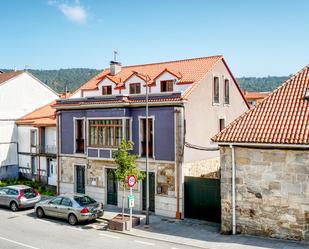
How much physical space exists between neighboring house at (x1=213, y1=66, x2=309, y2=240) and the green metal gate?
6.38 feet

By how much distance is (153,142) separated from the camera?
2227 centimetres

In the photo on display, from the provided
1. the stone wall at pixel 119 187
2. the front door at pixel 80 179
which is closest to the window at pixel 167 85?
the stone wall at pixel 119 187

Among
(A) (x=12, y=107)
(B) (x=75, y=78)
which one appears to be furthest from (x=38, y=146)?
(B) (x=75, y=78)

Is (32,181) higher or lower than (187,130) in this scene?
lower

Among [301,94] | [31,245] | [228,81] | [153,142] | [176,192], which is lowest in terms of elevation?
[31,245]

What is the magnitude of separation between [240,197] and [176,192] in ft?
15.2

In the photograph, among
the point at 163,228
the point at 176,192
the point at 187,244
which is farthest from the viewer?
the point at 176,192

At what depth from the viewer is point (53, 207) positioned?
70.3ft

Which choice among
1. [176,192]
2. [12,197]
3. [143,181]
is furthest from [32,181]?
[176,192]

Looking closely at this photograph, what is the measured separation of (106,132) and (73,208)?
5.80 metres

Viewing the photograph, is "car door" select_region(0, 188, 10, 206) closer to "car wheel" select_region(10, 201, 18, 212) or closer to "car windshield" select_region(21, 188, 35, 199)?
"car wheel" select_region(10, 201, 18, 212)

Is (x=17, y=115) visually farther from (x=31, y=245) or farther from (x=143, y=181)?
(x=31, y=245)

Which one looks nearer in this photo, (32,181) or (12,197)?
(12,197)

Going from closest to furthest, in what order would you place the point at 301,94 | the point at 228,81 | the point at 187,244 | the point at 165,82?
the point at 187,244, the point at 301,94, the point at 165,82, the point at 228,81
